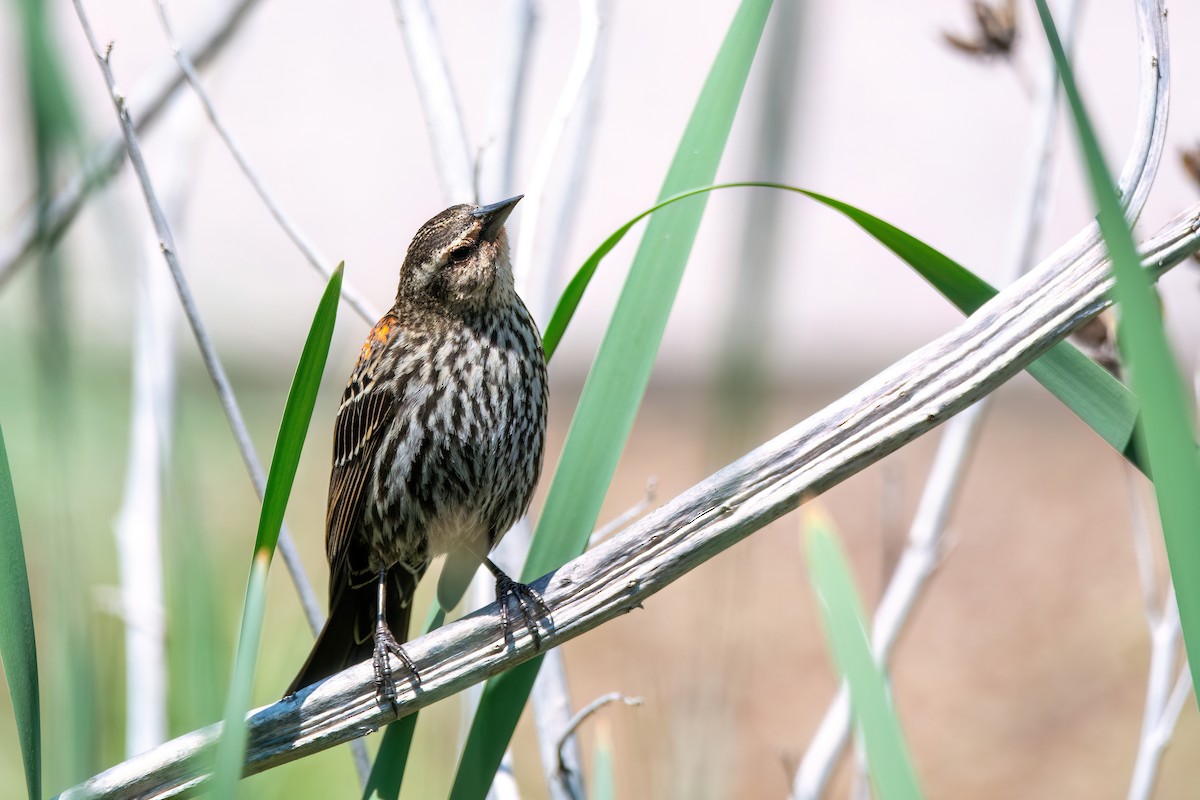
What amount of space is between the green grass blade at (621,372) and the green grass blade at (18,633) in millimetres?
481

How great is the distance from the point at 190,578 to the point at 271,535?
29cm

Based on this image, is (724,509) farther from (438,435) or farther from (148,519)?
(148,519)

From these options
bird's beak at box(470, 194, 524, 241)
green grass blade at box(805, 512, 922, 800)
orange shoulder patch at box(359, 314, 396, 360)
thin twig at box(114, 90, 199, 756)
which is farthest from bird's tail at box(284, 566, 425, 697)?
green grass blade at box(805, 512, 922, 800)

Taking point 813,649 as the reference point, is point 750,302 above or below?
below

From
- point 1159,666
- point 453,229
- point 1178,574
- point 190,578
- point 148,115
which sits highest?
point 148,115

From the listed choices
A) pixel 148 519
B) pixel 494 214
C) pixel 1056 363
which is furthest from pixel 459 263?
pixel 1056 363

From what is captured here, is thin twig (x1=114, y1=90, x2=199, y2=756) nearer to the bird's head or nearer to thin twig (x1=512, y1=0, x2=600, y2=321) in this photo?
the bird's head

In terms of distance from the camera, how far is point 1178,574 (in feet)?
2.96

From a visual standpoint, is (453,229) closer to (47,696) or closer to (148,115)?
(148,115)

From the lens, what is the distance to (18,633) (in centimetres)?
112

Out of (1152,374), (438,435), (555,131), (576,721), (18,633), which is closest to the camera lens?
(1152,374)

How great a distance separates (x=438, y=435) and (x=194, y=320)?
650mm

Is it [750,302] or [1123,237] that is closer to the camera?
[750,302]

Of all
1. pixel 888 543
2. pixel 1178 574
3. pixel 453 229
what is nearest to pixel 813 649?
pixel 888 543
